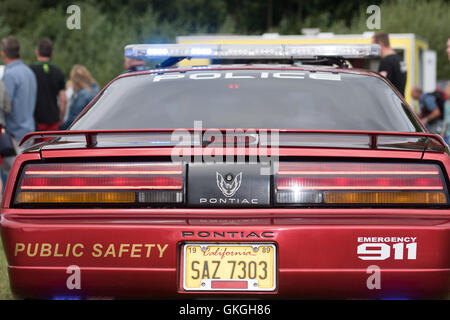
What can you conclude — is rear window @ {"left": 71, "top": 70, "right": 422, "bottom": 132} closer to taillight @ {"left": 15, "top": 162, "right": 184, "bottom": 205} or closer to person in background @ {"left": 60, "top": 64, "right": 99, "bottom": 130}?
taillight @ {"left": 15, "top": 162, "right": 184, "bottom": 205}

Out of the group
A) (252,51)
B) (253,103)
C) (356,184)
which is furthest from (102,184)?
(252,51)

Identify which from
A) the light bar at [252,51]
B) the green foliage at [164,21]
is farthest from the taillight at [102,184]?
the green foliage at [164,21]

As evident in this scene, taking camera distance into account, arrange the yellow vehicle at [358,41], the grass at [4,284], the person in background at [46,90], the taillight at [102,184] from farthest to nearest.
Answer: the yellow vehicle at [358,41]
the person in background at [46,90]
the grass at [4,284]
the taillight at [102,184]

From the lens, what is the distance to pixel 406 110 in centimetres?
428

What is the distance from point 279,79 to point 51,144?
1351mm

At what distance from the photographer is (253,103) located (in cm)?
418

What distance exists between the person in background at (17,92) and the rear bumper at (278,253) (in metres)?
5.90

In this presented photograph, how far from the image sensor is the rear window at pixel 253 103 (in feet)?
13.3

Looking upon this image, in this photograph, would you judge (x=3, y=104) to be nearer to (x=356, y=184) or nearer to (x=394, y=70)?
(x=394, y=70)

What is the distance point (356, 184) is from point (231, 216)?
51 centimetres

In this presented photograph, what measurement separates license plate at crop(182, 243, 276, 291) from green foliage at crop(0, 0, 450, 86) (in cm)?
3085

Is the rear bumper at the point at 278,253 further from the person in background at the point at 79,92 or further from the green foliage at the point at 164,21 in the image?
the green foliage at the point at 164,21
